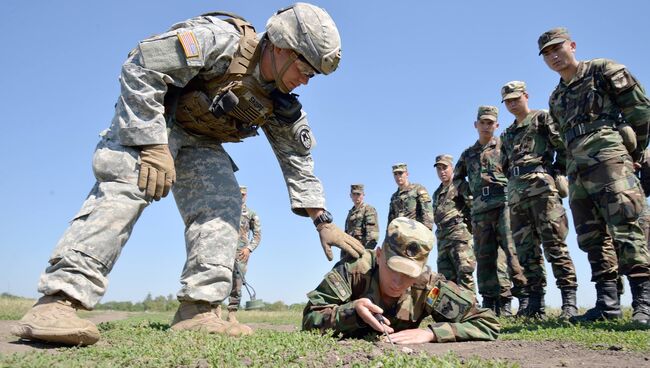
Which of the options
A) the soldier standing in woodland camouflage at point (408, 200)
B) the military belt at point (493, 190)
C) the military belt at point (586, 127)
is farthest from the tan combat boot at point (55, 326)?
the soldier standing in woodland camouflage at point (408, 200)

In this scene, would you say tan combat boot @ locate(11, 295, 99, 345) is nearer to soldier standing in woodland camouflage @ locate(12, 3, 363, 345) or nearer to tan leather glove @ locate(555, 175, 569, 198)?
soldier standing in woodland camouflage @ locate(12, 3, 363, 345)

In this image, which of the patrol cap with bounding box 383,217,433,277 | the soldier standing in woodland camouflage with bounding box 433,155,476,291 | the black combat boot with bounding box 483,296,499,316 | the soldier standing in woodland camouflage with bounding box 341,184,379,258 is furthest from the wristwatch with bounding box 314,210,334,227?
the soldier standing in woodland camouflage with bounding box 341,184,379,258

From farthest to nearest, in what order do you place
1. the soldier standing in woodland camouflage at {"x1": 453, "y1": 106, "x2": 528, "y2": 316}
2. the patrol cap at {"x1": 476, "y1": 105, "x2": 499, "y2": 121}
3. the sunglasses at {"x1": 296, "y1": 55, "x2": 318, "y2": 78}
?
the patrol cap at {"x1": 476, "y1": 105, "x2": 499, "y2": 121}, the soldier standing in woodland camouflage at {"x1": 453, "y1": 106, "x2": 528, "y2": 316}, the sunglasses at {"x1": 296, "y1": 55, "x2": 318, "y2": 78}

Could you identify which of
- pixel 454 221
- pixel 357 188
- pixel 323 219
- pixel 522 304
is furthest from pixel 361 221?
pixel 323 219

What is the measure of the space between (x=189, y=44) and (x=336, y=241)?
5.98 feet

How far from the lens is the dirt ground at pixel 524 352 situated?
10.5ft

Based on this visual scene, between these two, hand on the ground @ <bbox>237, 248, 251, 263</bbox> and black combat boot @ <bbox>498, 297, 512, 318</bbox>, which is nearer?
black combat boot @ <bbox>498, 297, 512, 318</bbox>

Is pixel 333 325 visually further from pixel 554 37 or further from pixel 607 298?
pixel 554 37

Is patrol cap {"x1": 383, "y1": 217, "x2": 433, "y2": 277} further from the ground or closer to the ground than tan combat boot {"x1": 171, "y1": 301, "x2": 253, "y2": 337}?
further from the ground

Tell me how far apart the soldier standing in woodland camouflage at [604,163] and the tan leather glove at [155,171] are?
4.03 meters

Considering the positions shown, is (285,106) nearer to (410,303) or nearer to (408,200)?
(410,303)

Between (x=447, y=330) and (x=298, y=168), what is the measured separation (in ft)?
5.73

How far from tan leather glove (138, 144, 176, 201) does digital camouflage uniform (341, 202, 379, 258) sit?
439 inches

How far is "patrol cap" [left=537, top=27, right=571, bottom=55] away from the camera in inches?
231
